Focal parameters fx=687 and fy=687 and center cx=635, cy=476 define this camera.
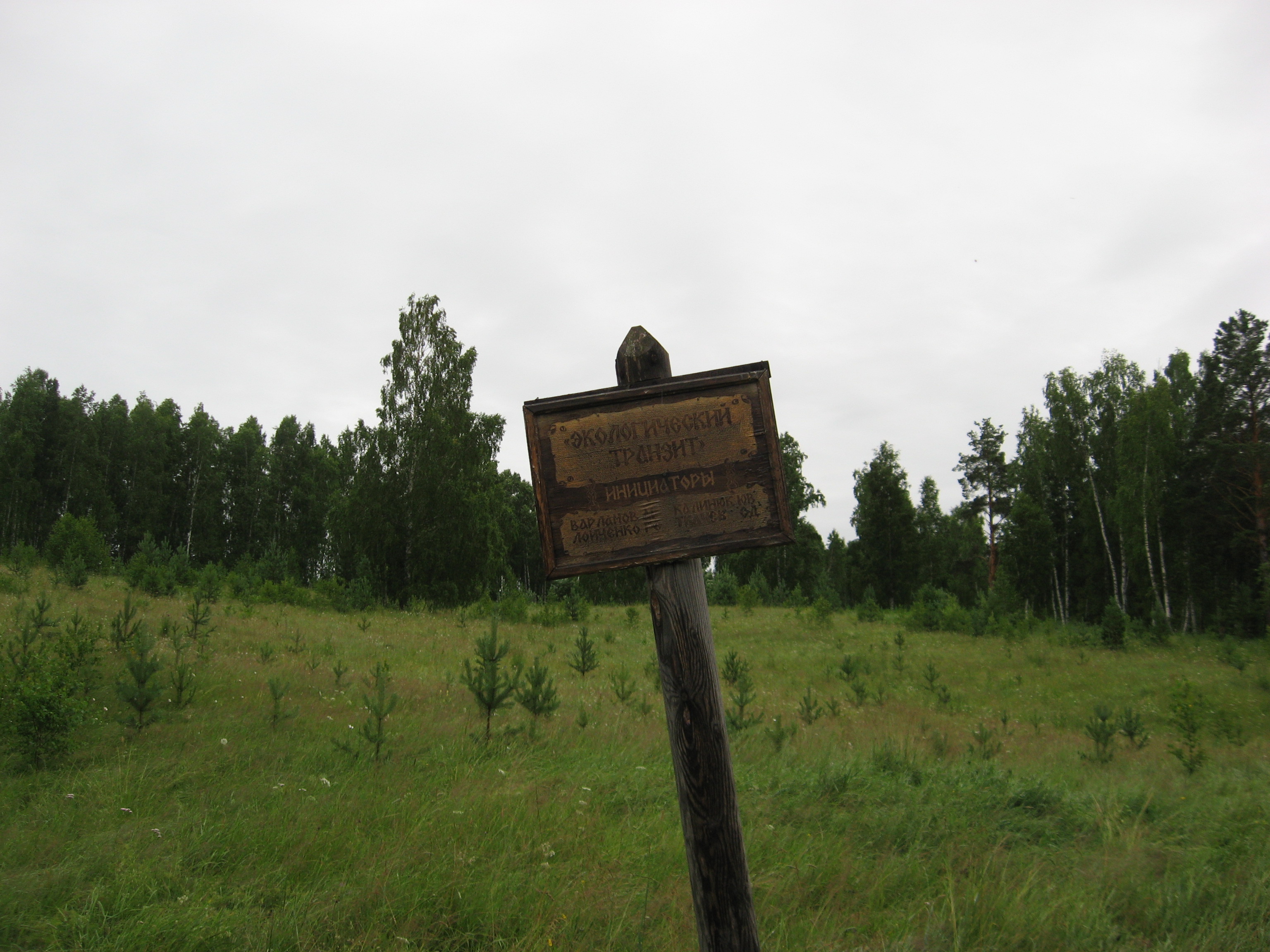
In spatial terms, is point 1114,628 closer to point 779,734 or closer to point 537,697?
point 779,734

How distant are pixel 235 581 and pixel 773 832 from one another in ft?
74.7

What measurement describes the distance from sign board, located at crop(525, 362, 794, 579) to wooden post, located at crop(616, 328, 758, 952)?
17cm

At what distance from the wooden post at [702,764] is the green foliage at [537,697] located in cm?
484

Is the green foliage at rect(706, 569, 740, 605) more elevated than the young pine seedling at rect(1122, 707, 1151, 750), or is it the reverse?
the green foliage at rect(706, 569, 740, 605)

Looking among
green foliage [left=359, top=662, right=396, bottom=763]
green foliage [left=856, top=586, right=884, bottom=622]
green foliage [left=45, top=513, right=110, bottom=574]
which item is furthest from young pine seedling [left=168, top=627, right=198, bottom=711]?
green foliage [left=856, top=586, right=884, bottom=622]

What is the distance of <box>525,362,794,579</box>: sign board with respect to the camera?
7.63 ft

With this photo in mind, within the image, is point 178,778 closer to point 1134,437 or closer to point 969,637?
point 969,637

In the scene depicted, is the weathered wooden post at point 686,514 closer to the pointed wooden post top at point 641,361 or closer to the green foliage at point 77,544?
the pointed wooden post top at point 641,361

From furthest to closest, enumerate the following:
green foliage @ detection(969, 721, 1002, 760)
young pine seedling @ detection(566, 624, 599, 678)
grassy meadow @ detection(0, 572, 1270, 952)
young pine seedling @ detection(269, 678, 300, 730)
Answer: young pine seedling @ detection(566, 624, 599, 678) → green foliage @ detection(969, 721, 1002, 760) → young pine seedling @ detection(269, 678, 300, 730) → grassy meadow @ detection(0, 572, 1270, 952)

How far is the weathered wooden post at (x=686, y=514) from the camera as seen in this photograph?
2.32m

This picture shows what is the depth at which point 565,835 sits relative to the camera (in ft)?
13.1

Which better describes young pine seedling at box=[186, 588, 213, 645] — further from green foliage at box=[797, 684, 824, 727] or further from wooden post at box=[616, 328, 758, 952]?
wooden post at box=[616, 328, 758, 952]

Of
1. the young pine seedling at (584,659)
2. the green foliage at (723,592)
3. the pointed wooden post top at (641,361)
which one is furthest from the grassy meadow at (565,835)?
the green foliage at (723,592)

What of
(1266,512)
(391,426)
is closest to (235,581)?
(391,426)
